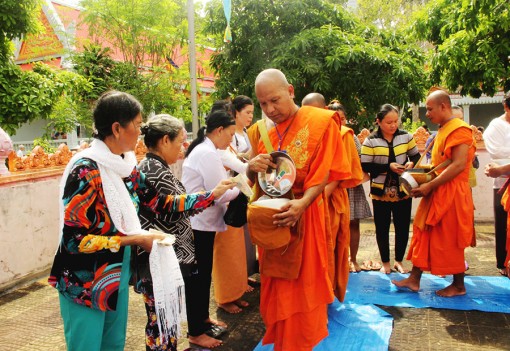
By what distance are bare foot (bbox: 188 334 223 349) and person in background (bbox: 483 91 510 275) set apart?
316 centimetres

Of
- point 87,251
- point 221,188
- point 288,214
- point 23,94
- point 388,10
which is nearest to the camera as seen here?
point 87,251

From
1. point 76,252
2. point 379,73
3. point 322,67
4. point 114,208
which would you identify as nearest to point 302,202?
point 114,208

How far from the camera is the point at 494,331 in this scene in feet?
10.8

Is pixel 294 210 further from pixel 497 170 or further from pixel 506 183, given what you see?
pixel 506 183

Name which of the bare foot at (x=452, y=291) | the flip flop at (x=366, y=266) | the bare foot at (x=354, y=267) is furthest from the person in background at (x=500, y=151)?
the bare foot at (x=354, y=267)

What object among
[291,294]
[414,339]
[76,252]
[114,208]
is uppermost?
[114,208]

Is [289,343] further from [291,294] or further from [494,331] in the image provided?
[494,331]

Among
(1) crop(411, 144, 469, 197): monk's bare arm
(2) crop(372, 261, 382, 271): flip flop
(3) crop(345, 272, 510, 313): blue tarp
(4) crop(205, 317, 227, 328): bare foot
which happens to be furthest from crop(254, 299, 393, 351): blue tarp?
(1) crop(411, 144, 469, 197): monk's bare arm

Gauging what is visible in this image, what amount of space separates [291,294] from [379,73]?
8.75m

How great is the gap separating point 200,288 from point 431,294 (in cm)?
228

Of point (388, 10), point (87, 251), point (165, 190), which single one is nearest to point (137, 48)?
point (165, 190)

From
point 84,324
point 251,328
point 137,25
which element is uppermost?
point 137,25

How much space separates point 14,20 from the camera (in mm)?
8453

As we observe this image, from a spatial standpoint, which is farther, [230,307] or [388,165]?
[388,165]
